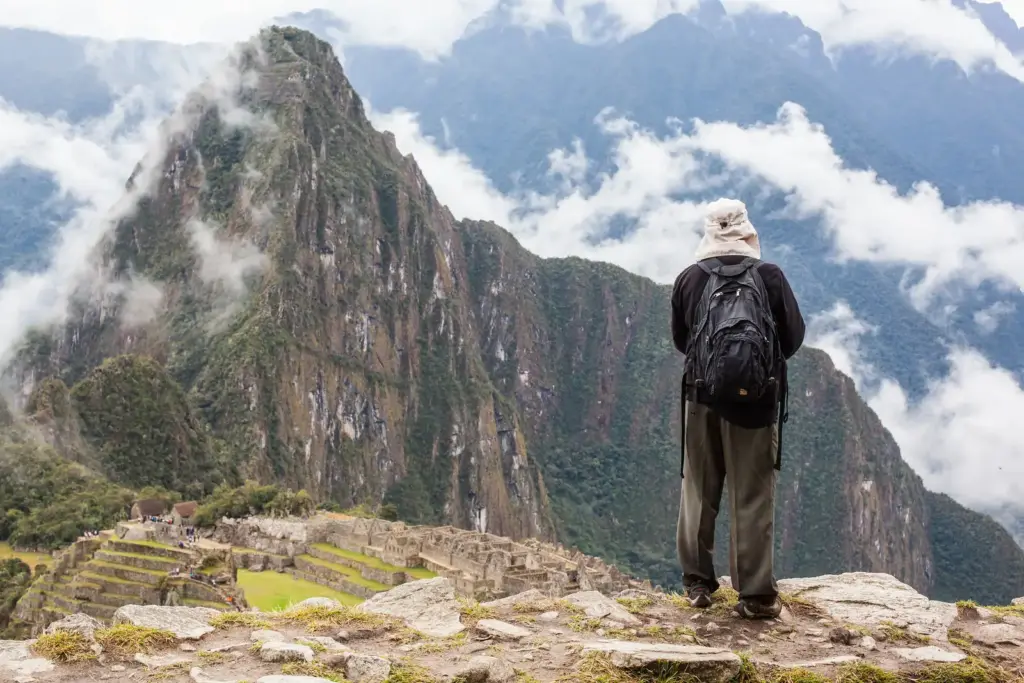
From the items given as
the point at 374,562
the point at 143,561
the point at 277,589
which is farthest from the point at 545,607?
the point at 374,562

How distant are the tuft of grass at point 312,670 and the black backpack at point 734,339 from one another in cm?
277

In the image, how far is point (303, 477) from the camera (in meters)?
96.4

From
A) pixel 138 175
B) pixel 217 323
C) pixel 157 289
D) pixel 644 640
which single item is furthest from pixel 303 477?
pixel 644 640

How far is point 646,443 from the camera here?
175m

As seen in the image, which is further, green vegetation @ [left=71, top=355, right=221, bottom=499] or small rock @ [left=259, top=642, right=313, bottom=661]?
green vegetation @ [left=71, top=355, right=221, bottom=499]

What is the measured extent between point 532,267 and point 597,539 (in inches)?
2332

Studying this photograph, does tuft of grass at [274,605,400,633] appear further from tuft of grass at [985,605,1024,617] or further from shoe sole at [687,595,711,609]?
Result: tuft of grass at [985,605,1024,617]

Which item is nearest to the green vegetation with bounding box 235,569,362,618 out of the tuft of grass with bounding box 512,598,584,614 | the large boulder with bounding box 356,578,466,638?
the large boulder with bounding box 356,578,466,638

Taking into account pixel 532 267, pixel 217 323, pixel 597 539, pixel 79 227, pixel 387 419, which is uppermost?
pixel 532 267

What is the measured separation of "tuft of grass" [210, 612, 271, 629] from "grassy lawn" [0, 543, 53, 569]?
37009 millimetres

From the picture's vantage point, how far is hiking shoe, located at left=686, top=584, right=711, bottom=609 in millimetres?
6887

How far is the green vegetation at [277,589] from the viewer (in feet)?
98.0

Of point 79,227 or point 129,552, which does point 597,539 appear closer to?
point 79,227

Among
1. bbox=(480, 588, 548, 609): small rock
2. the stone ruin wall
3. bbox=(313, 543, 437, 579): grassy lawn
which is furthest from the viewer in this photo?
bbox=(313, 543, 437, 579): grassy lawn
